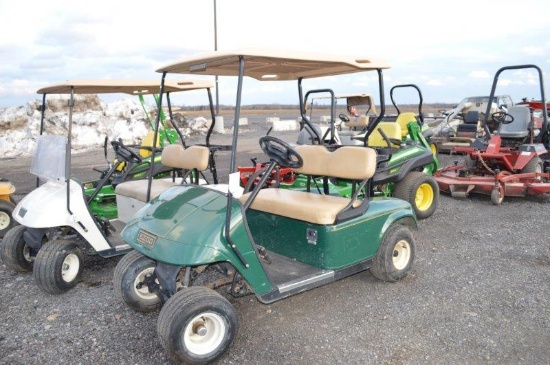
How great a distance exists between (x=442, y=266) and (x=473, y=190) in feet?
10.6

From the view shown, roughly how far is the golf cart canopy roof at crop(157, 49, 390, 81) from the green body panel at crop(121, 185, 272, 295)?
1.00 meters

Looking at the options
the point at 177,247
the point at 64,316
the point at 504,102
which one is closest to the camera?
the point at 177,247

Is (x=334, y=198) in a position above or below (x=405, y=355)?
above

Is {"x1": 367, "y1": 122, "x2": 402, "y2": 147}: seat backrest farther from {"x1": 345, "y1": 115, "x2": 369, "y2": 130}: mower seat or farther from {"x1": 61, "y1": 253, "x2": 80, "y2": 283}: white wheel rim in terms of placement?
{"x1": 61, "y1": 253, "x2": 80, "y2": 283}: white wheel rim

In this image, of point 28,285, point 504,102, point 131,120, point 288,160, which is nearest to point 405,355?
point 288,160

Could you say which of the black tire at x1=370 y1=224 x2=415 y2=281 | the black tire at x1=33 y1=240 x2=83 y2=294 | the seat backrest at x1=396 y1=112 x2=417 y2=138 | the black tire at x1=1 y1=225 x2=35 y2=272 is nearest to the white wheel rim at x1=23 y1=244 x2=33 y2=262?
the black tire at x1=1 y1=225 x2=35 y2=272

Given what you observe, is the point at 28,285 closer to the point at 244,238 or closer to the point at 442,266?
the point at 244,238

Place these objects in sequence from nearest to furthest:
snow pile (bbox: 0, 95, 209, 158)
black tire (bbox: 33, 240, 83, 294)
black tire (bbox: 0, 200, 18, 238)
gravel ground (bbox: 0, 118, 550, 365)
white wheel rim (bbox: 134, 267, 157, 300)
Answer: gravel ground (bbox: 0, 118, 550, 365) → white wheel rim (bbox: 134, 267, 157, 300) → black tire (bbox: 33, 240, 83, 294) → black tire (bbox: 0, 200, 18, 238) → snow pile (bbox: 0, 95, 209, 158)

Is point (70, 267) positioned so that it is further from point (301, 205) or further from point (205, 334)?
point (301, 205)

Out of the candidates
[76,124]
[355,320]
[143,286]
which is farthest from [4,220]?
[76,124]

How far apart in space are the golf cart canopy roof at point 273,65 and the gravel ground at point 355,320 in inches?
77.2

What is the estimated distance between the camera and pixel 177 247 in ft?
10.3

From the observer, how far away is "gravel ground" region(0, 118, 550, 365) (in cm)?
324

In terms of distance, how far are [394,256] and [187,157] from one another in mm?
2391
